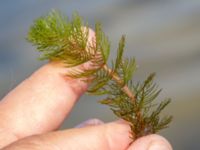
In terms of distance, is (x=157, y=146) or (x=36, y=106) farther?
(x=36, y=106)

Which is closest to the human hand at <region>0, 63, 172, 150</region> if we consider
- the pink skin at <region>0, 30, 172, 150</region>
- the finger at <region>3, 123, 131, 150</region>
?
the pink skin at <region>0, 30, 172, 150</region>

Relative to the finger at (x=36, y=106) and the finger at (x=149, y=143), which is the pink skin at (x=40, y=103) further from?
the finger at (x=149, y=143)

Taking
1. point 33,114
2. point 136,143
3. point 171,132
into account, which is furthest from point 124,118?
point 171,132

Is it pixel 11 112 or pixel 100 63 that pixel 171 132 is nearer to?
pixel 11 112

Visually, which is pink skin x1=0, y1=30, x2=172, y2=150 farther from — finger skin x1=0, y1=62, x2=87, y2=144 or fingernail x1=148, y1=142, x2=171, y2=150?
fingernail x1=148, y1=142, x2=171, y2=150

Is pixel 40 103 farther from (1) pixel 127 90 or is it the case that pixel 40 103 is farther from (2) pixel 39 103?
(1) pixel 127 90

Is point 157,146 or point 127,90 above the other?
point 127,90

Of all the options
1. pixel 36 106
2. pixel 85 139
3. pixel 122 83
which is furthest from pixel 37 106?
pixel 122 83
